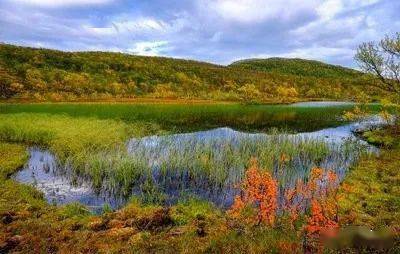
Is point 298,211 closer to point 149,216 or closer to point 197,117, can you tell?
point 149,216

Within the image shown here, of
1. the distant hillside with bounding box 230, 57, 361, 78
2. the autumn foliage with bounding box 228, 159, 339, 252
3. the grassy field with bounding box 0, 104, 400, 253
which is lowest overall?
the grassy field with bounding box 0, 104, 400, 253

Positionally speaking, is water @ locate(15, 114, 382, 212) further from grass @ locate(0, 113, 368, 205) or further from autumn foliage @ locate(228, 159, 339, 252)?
autumn foliage @ locate(228, 159, 339, 252)

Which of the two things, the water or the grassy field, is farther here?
the water

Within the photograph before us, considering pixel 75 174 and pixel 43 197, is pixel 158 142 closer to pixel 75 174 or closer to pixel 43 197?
pixel 75 174

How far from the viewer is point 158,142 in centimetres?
2716

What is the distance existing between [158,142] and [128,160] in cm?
713

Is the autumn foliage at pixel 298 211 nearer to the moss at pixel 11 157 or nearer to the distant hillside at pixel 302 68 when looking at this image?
the moss at pixel 11 157

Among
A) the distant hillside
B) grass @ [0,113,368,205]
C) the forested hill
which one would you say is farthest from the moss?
the distant hillside

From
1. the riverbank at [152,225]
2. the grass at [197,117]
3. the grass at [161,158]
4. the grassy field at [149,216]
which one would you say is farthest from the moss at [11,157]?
the grass at [197,117]

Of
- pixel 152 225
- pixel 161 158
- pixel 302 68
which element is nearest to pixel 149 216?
pixel 152 225

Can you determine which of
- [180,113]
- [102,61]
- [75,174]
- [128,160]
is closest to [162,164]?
[128,160]

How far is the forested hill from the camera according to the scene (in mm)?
65750

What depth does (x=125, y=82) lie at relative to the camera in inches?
3127

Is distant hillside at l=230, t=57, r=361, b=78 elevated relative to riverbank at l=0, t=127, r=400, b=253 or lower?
elevated
